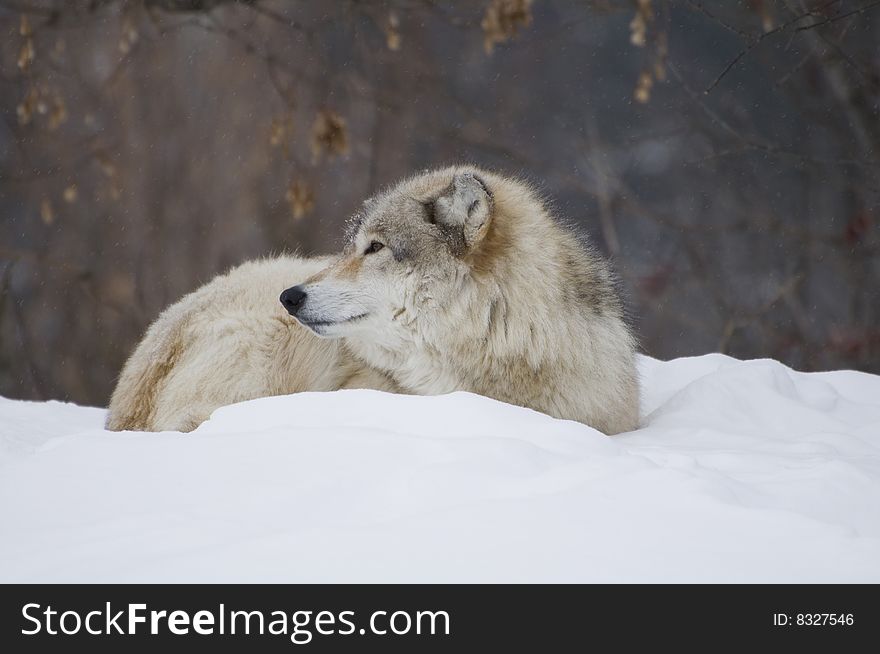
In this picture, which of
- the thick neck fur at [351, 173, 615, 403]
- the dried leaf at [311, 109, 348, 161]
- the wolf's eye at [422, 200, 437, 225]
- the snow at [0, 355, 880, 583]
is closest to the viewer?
the snow at [0, 355, 880, 583]

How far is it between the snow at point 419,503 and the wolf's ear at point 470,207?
104 centimetres

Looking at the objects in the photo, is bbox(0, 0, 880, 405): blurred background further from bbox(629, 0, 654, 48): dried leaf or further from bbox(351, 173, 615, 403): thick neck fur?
bbox(351, 173, 615, 403): thick neck fur

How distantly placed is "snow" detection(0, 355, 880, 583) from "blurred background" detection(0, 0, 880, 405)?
24.9 ft

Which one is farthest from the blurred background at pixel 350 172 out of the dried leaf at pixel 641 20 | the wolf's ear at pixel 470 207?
the wolf's ear at pixel 470 207

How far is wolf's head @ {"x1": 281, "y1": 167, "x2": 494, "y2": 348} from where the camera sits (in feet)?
13.3

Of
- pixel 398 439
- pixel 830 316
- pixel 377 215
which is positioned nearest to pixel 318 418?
pixel 398 439

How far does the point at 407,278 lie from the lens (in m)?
4.10

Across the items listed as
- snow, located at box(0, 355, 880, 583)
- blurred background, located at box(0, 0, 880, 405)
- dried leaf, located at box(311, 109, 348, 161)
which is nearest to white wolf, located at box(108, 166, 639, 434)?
snow, located at box(0, 355, 880, 583)

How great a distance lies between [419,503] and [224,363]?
2091 mm

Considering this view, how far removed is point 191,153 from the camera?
11805mm

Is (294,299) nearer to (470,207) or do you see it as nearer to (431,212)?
(431,212)

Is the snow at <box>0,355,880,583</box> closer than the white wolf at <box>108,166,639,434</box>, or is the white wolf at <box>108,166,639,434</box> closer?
the snow at <box>0,355,880,583</box>

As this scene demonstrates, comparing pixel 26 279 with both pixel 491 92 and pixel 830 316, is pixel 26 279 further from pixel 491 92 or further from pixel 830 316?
pixel 830 316

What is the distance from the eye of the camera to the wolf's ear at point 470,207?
4066 millimetres
